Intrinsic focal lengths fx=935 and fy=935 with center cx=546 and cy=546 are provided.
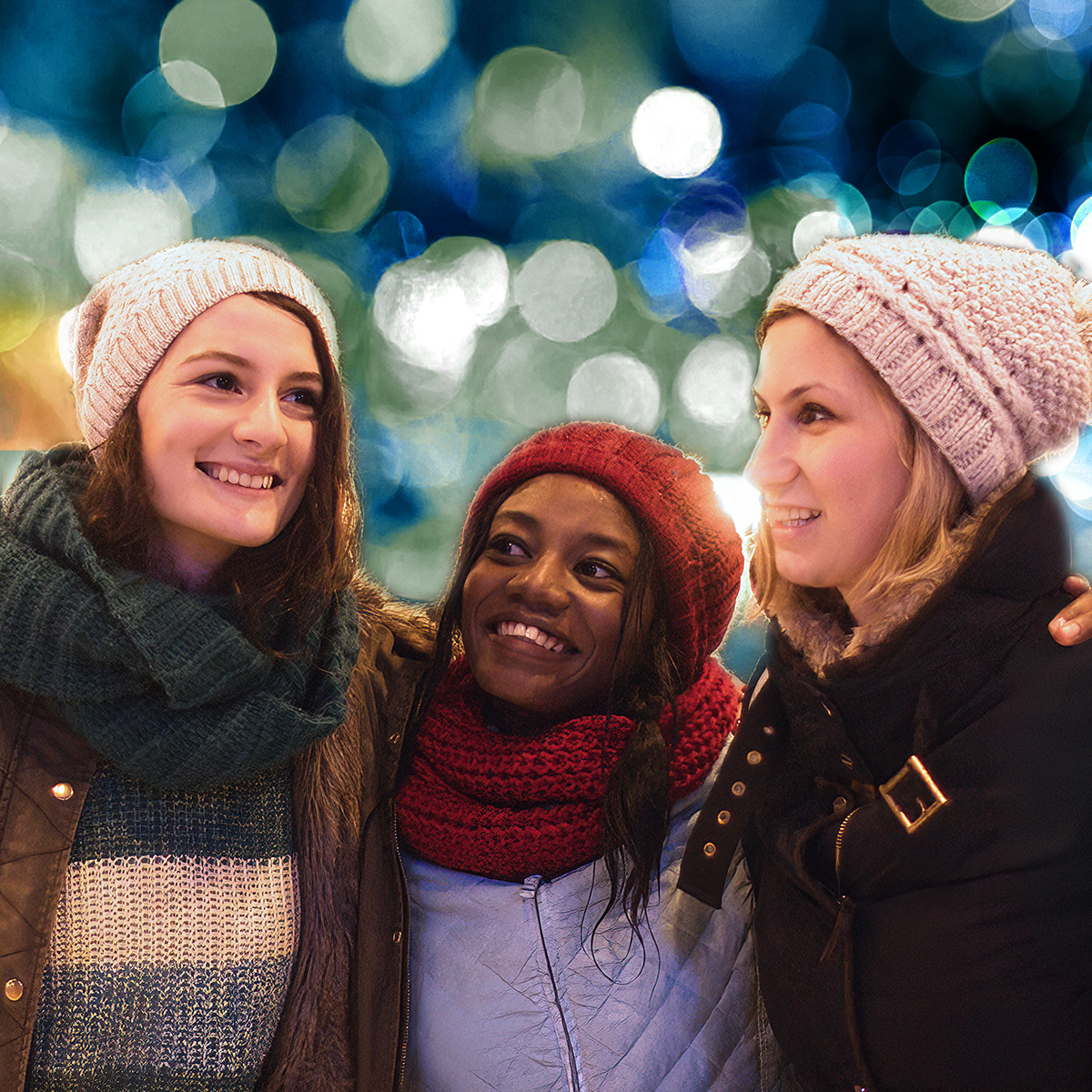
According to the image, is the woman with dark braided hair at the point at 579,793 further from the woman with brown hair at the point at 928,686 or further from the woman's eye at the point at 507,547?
the woman with brown hair at the point at 928,686

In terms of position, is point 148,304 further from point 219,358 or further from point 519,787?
point 519,787

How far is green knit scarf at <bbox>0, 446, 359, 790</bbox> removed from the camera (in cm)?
156

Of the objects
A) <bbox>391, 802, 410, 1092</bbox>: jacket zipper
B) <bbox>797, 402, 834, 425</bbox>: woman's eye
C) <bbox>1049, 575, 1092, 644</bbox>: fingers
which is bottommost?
<bbox>391, 802, 410, 1092</bbox>: jacket zipper

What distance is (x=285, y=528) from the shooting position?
6.31ft

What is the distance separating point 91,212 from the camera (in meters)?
2.66

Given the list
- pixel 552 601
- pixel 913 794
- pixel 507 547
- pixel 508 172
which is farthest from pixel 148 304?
pixel 508 172

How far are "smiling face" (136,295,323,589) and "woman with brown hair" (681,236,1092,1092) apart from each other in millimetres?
899

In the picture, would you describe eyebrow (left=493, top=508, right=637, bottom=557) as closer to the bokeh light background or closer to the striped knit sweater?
the bokeh light background

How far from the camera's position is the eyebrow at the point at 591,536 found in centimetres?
188

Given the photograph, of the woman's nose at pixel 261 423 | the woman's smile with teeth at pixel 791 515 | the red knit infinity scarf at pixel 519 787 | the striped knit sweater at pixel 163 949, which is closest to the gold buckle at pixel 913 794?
the woman's smile with teeth at pixel 791 515

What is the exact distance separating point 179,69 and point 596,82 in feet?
4.06

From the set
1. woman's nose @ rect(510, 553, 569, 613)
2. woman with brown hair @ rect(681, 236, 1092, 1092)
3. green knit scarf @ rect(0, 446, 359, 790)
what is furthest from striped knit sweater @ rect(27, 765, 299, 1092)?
woman with brown hair @ rect(681, 236, 1092, 1092)

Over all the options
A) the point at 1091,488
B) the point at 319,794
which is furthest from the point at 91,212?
the point at 1091,488

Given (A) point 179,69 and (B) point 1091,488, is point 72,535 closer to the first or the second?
(A) point 179,69
